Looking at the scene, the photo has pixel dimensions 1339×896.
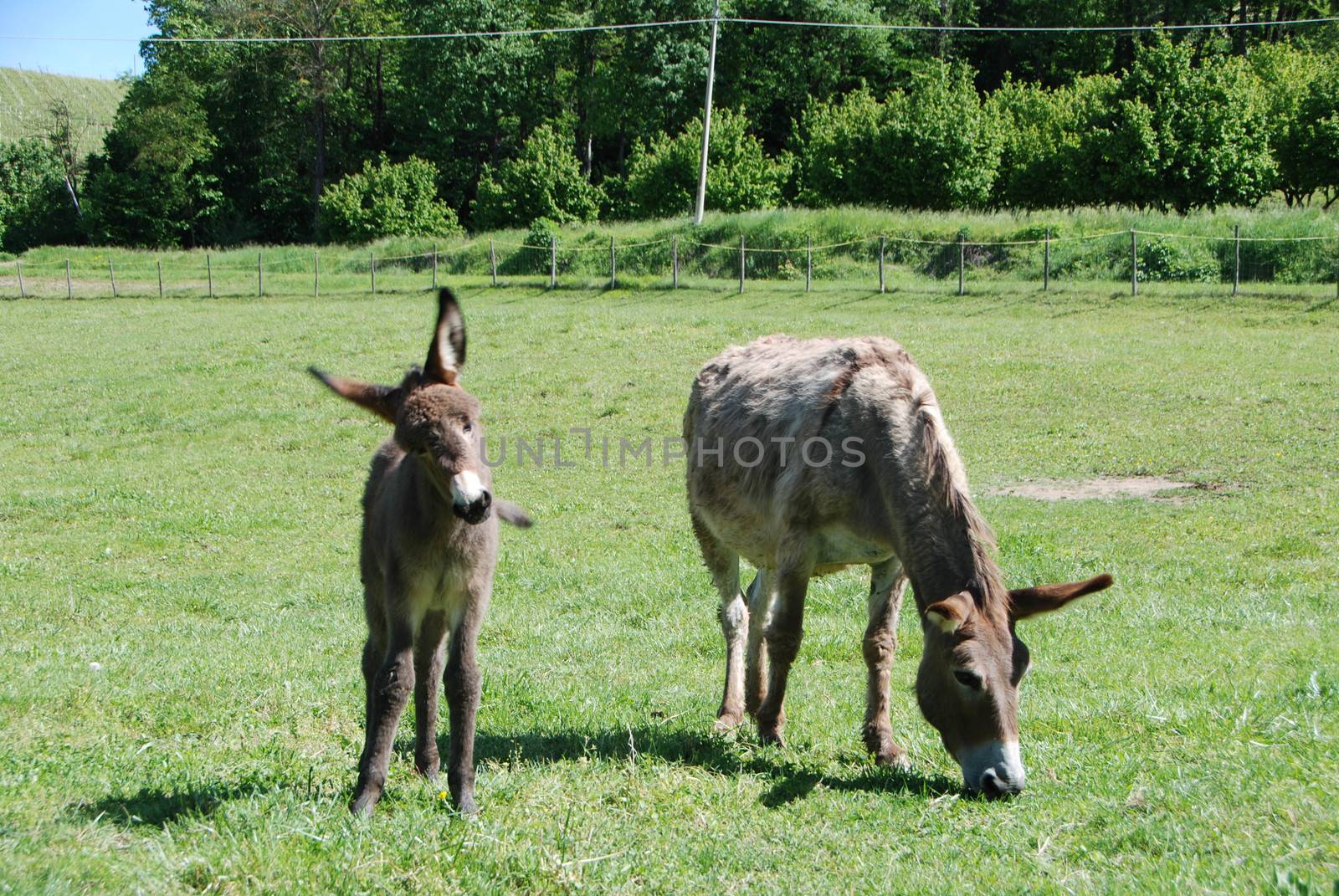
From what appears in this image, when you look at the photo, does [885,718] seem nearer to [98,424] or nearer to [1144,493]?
[1144,493]

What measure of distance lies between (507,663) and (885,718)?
302 cm

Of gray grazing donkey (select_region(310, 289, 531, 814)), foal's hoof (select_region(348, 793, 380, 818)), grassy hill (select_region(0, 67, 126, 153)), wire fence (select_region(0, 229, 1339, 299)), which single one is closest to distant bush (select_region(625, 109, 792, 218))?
wire fence (select_region(0, 229, 1339, 299))

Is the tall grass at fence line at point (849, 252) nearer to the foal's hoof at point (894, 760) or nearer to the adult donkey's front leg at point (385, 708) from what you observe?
the foal's hoof at point (894, 760)

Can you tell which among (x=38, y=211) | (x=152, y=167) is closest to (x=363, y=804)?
(x=152, y=167)

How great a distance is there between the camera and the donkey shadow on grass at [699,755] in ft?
16.8

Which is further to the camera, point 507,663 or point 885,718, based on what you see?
point 507,663

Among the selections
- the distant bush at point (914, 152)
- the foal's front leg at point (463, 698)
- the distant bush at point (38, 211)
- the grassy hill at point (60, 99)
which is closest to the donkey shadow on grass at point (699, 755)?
the foal's front leg at point (463, 698)

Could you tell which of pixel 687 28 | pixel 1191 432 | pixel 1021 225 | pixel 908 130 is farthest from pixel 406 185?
pixel 1191 432

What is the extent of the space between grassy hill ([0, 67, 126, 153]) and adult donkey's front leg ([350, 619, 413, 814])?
306 ft

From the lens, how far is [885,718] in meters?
5.80

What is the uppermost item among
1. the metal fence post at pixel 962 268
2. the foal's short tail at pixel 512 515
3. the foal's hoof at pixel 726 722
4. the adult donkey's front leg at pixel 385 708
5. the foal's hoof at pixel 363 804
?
the metal fence post at pixel 962 268

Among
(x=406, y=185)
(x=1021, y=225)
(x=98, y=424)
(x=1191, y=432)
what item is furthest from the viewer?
(x=406, y=185)

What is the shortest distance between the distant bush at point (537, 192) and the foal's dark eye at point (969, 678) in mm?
53023

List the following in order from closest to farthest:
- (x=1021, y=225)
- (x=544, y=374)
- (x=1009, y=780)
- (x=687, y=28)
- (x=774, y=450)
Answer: (x=1009, y=780)
(x=774, y=450)
(x=544, y=374)
(x=1021, y=225)
(x=687, y=28)
